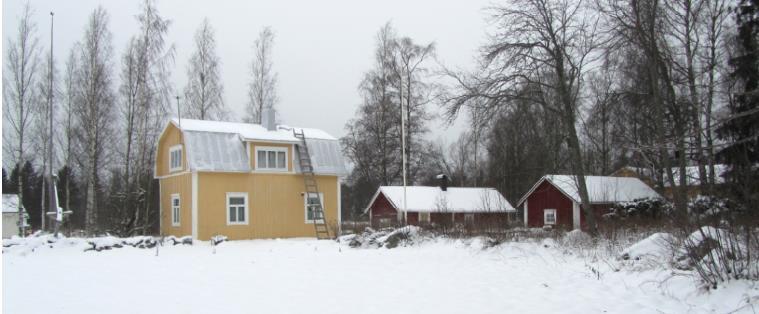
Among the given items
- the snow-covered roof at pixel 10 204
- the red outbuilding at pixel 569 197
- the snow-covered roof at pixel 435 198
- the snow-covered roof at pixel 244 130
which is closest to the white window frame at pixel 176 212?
the snow-covered roof at pixel 244 130

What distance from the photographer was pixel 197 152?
74.0ft

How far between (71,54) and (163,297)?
2213 cm

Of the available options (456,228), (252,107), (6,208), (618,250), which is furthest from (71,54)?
(618,250)

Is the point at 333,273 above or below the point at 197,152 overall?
below

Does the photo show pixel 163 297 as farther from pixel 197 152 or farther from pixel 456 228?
pixel 197 152

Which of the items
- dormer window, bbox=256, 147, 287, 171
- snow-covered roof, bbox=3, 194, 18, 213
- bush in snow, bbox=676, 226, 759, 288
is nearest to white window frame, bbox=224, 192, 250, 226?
dormer window, bbox=256, 147, 287, 171

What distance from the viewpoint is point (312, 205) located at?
2525 cm

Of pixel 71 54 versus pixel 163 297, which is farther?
pixel 71 54

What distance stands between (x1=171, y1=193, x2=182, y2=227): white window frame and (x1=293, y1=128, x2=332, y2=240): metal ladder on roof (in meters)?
4.78

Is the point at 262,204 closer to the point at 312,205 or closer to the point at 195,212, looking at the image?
the point at 312,205

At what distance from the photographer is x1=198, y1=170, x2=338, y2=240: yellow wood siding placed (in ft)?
74.2

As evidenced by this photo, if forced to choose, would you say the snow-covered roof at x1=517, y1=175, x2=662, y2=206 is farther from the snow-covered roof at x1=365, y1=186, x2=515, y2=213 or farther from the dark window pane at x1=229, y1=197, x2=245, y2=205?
the dark window pane at x1=229, y1=197, x2=245, y2=205

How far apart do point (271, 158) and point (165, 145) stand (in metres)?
4.44

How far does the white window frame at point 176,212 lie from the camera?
76.6ft
